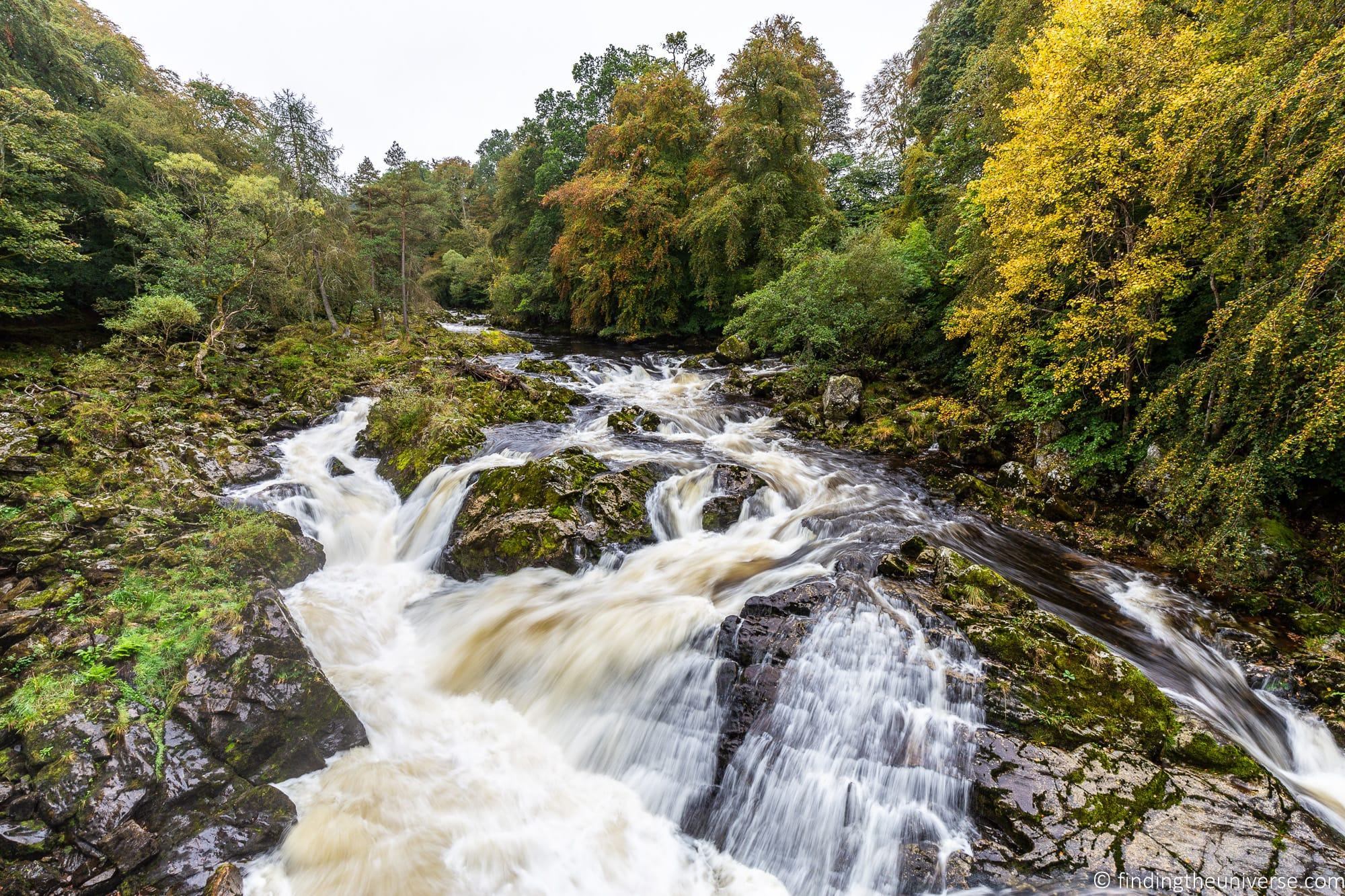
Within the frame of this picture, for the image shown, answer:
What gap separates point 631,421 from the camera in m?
11.8

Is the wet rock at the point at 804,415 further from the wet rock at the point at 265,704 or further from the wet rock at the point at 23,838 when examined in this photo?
the wet rock at the point at 23,838

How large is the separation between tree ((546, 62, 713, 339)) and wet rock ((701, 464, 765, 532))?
16126mm

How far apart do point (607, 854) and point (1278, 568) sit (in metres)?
8.14

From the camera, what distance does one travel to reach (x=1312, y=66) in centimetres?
504

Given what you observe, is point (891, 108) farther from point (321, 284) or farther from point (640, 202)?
point (321, 284)

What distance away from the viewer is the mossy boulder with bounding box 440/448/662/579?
6.85m

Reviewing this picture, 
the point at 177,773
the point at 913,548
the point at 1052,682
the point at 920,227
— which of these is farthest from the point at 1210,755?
the point at 920,227

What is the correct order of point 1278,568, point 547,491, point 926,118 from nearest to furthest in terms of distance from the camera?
point 1278,568 → point 547,491 → point 926,118

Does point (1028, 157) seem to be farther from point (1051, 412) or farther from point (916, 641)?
point (916, 641)

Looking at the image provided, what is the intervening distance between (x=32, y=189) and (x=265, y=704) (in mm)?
14606

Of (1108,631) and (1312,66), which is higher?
(1312,66)

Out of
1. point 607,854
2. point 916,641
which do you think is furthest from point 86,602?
point 916,641

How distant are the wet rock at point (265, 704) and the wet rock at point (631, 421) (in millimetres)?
7496

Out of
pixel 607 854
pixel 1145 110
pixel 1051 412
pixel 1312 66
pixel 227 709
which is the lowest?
pixel 607 854
